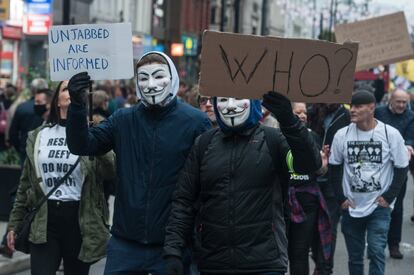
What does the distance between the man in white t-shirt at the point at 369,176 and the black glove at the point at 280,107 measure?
3.17 metres

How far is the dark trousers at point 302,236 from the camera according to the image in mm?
7945

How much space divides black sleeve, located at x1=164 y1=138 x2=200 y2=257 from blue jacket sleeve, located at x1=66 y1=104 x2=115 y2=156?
1.92 ft

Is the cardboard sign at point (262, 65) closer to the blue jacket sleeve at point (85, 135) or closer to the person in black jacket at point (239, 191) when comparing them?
the person in black jacket at point (239, 191)

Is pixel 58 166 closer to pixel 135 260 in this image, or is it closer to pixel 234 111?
pixel 135 260

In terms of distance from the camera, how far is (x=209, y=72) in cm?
512

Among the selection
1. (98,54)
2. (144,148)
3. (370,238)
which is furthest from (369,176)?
(144,148)

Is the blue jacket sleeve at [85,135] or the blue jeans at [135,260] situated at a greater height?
the blue jacket sleeve at [85,135]

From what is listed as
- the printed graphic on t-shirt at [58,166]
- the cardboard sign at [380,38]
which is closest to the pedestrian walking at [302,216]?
the printed graphic on t-shirt at [58,166]

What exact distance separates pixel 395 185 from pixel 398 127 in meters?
3.22

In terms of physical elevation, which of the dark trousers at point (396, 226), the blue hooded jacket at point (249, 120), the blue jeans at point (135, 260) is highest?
the blue hooded jacket at point (249, 120)

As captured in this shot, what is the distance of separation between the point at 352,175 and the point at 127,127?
10.1 ft

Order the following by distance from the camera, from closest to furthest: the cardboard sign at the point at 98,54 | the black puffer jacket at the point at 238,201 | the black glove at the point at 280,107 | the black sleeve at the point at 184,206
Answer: the black glove at the point at 280,107 < the black puffer jacket at the point at 238,201 < the black sleeve at the point at 184,206 < the cardboard sign at the point at 98,54

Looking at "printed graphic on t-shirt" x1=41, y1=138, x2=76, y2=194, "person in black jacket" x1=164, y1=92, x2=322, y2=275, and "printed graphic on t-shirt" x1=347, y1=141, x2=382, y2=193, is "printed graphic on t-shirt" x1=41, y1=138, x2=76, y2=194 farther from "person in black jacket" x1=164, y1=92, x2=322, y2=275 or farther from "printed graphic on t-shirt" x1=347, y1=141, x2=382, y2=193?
"printed graphic on t-shirt" x1=347, y1=141, x2=382, y2=193

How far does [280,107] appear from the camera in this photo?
4.83 m
